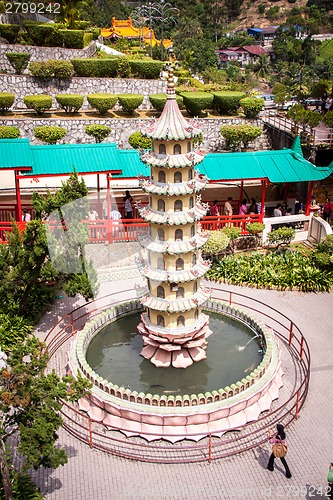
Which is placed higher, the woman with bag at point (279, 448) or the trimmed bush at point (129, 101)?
the trimmed bush at point (129, 101)

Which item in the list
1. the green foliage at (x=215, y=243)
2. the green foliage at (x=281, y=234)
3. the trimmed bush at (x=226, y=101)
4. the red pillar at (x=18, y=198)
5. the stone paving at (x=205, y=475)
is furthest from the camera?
the trimmed bush at (x=226, y=101)

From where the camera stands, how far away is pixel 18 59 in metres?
34.9

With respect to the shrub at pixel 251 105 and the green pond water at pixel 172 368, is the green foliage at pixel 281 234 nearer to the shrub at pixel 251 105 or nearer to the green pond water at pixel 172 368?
the green pond water at pixel 172 368

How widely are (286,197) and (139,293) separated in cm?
1301

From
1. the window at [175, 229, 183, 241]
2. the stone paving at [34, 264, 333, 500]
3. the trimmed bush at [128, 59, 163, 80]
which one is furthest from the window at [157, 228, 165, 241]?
the trimmed bush at [128, 59, 163, 80]

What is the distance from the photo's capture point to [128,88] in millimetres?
37219

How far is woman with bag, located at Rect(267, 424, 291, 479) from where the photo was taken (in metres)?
11.8

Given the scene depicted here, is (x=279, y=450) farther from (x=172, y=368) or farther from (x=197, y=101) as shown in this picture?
(x=197, y=101)

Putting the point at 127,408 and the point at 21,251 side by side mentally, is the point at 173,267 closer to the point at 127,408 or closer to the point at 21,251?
the point at 127,408

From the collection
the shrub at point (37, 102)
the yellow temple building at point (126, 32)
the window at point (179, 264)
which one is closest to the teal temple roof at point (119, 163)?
the window at point (179, 264)

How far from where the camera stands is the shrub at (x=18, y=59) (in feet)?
114

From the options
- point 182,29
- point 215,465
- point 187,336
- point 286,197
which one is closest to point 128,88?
point 286,197

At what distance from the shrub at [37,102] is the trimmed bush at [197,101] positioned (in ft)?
27.3

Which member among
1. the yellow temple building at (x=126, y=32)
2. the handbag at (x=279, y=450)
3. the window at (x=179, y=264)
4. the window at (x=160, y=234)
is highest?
the yellow temple building at (x=126, y=32)
